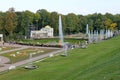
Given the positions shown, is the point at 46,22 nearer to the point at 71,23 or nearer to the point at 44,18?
the point at 44,18

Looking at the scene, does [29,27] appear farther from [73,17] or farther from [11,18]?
[73,17]

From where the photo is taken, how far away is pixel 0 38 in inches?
3290

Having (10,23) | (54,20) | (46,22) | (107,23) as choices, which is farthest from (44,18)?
(107,23)

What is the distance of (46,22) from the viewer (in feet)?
367

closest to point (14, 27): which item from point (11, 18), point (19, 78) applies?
point (11, 18)

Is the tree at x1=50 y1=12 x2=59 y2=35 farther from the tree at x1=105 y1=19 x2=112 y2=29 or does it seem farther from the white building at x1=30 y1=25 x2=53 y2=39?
the tree at x1=105 y1=19 x2=112 y2=29

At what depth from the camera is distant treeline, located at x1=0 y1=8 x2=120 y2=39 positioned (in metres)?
95.7

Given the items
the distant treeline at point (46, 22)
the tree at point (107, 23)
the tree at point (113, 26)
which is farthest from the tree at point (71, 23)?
the tree at point (113, 26)

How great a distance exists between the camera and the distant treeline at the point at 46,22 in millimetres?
95688

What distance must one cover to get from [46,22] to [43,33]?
994 cm

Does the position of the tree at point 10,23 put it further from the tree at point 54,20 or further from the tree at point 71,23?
the tree at point 71,23

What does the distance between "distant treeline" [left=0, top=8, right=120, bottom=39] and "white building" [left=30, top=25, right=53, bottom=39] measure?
2.86 metres

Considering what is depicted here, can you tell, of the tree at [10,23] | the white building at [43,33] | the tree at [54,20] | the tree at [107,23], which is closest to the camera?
the tree at [10,23]

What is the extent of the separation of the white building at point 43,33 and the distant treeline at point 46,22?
2.86 metres
